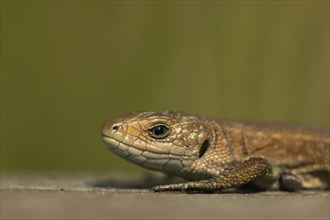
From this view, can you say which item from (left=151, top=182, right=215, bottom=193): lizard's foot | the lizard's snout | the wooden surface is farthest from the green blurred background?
the wooden surface

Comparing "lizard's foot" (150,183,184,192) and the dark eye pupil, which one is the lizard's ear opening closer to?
the dark eye pupil

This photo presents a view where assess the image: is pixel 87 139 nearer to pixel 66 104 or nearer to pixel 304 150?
pixel 66 104

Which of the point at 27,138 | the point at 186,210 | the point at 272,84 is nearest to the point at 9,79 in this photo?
the point at 27,138

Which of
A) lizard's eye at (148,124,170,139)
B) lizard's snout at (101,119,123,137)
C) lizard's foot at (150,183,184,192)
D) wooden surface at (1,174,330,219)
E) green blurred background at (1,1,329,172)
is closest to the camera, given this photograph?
wooden surface at (1,174,330,219)

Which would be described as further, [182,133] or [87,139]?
[87,139]

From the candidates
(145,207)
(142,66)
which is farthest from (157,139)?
(142,66)

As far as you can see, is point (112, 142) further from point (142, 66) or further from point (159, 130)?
point (142, 66)

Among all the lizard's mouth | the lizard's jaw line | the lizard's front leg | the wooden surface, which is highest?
the lizard's jaw line
